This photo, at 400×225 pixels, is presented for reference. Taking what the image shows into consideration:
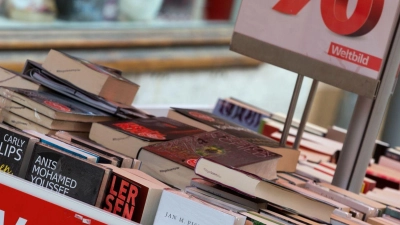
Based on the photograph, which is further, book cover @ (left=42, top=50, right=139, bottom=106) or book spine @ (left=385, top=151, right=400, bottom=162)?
book spine @ (left=385, top=151, right=400, bottom=162)

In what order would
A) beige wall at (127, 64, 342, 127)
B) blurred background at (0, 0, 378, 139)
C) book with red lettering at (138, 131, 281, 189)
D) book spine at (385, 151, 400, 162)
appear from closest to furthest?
book with red lettering at (138, 131, 281, 189), book spine at (385, 151, 400, 162), blurred background at (0, 0, 378, 139), beige wall at (127, 64, 342, 127)

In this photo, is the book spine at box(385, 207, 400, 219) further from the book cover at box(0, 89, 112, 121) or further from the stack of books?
the book cover at box(0, 89, 112, 121)

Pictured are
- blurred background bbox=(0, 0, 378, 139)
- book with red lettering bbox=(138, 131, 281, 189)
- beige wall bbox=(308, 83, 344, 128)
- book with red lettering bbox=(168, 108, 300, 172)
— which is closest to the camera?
book with red lettering bbox=(138, 131, 281, 189)

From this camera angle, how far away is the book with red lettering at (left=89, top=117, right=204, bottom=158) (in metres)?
1.57

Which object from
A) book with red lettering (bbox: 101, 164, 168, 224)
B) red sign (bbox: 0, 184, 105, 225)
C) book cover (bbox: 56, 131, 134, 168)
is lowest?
red sign (bbox: 0, 184, 105, 225)

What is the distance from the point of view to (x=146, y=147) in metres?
1.54

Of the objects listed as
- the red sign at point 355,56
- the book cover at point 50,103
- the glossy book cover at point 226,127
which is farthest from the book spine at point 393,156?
the book cover at point 50,103

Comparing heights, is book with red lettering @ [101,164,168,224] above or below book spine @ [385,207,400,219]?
below

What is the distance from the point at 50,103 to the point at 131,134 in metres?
0.19

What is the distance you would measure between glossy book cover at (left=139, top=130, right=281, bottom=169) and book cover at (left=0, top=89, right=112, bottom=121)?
200 millimetres

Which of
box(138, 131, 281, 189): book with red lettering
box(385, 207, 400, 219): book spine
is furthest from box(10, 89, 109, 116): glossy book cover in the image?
box(385, 207, 400, 219): book spine

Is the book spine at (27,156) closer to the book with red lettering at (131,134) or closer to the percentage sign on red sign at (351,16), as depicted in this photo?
the book with red lettering at (131,134)

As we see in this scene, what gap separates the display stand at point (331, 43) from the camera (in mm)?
1693

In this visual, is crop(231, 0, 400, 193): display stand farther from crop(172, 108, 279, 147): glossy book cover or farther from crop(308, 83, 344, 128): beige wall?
crop(308, 83, 344, 128): beige wall
